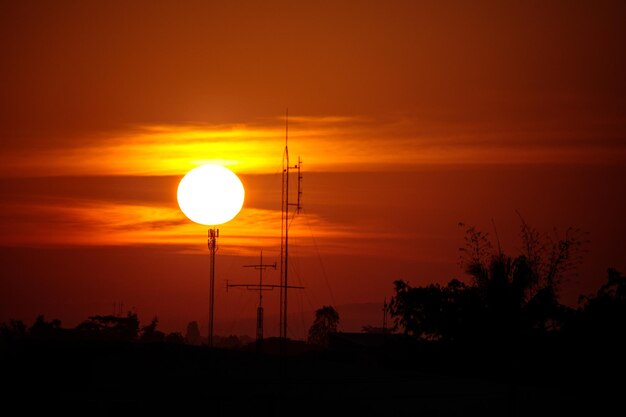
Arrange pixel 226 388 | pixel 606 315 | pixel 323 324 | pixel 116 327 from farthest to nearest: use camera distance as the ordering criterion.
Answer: pixel 323 324 < pixel 116 327 < pixel 606 315 < pixel 226 388

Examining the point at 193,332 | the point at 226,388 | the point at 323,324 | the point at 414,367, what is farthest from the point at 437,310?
the point at 193,332

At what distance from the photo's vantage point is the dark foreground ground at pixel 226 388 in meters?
19.6

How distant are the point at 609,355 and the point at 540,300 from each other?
21.3ft

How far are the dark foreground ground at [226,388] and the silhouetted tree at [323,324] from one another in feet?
280

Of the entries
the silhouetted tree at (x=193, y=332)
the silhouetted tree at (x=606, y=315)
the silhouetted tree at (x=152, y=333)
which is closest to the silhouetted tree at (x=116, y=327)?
the silhouetted tree at (x=152, y=333)

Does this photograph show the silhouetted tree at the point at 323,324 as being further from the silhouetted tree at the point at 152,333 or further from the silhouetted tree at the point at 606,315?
the silhouetted tree at the point at 606,315

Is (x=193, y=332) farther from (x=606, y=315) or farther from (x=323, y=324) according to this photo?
(x=606, y=315)

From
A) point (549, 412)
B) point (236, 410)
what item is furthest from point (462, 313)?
point (236, 410)

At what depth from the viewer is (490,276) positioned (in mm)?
46844

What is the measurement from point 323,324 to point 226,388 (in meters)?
95.4

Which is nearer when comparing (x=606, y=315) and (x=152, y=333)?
(x=606, y=315)

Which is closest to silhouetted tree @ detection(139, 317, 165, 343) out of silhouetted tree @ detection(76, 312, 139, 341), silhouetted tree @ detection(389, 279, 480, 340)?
silhouetted tree @ detection(76, 312, 139, 341)

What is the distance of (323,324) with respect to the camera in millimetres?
116000

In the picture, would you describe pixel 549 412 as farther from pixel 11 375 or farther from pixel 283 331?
pixel 11 375
